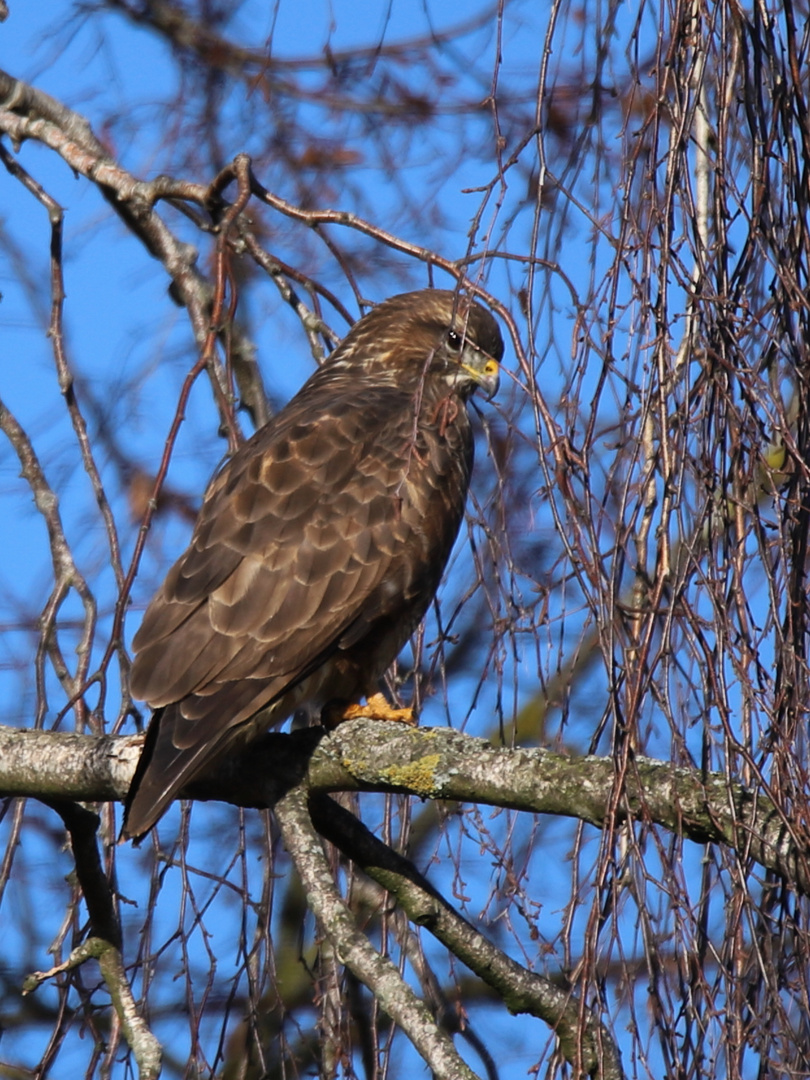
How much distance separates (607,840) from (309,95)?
3235 mm

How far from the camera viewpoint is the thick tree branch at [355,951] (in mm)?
2510

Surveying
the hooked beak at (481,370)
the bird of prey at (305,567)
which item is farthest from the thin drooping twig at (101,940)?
the hooked beak at (481,370)

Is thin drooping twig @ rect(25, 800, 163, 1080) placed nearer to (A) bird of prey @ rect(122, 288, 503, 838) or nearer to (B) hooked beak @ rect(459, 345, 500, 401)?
(A) bird of prey @ rect(122, 288, 503, 838)

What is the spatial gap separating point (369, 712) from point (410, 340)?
142cm

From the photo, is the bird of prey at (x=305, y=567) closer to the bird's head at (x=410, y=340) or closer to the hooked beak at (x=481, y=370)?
the hooked beak at (x=481, y=370)

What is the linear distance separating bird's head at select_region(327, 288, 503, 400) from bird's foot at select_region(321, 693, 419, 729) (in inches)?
41.2

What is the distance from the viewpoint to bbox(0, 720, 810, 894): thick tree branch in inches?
95.3

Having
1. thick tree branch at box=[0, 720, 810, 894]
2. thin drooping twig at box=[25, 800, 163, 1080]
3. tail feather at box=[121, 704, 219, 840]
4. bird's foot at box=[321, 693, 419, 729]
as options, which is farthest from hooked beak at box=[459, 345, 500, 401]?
thin drooping twig at box=[25, 800, 163, 1080]

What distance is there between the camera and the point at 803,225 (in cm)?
235

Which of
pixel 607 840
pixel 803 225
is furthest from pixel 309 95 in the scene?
pixel 607 840

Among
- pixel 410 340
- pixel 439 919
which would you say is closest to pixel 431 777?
pixel 439 919

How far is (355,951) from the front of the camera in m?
2.72

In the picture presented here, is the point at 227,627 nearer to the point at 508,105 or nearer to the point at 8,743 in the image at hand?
the point at 8,743

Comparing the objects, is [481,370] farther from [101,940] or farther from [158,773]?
[101,940]
